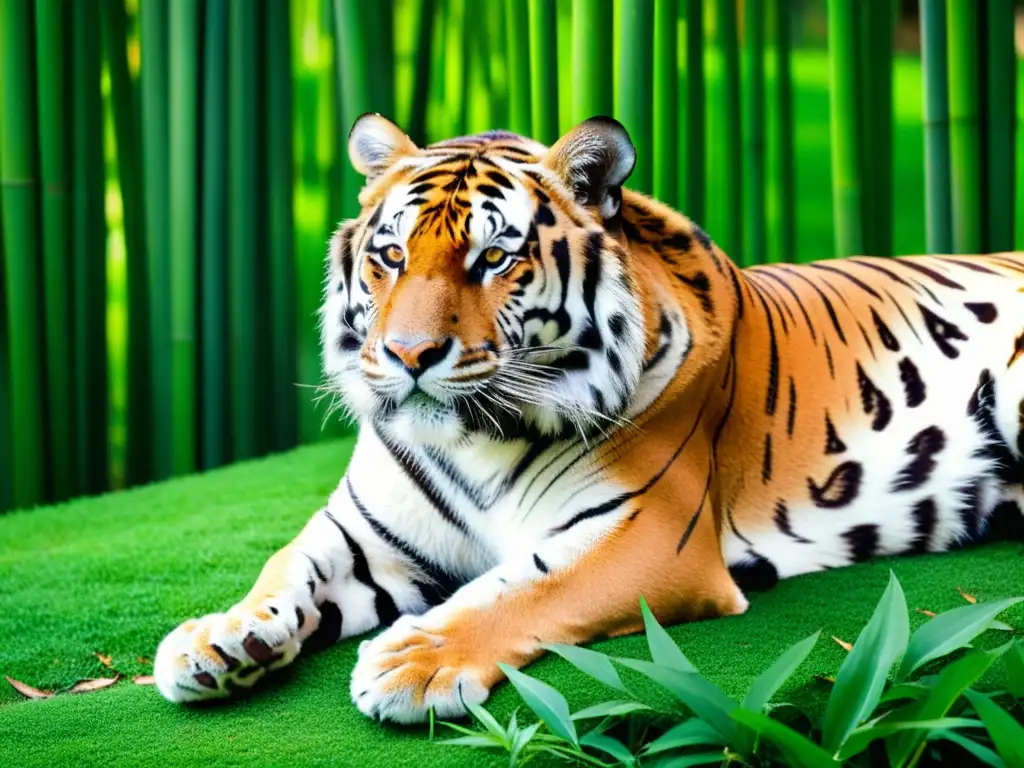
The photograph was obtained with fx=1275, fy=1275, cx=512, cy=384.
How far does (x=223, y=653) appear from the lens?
2178mm

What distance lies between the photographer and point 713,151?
20.9ft

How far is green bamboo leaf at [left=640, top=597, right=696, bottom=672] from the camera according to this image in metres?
1.93

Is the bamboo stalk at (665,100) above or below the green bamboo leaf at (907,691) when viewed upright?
above

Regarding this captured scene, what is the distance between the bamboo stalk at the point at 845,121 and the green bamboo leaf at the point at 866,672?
192 cm

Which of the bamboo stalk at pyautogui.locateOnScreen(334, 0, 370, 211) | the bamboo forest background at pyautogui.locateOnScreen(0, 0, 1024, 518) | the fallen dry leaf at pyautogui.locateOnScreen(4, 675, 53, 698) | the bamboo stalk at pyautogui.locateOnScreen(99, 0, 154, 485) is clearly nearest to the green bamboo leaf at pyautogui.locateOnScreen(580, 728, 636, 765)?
the fallen dry leaf at pyautogui.locateOnScreen(4, 675, 53, 698)

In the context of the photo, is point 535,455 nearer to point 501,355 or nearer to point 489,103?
point 501,355

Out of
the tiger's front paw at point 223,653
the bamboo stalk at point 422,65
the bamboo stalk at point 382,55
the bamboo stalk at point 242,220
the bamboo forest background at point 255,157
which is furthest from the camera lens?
the bamboo stalk at point 422,65

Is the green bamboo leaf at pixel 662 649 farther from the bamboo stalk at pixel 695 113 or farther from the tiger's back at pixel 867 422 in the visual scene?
the bamboo stalk at pixel 695 113

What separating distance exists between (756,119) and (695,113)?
28.0 inches

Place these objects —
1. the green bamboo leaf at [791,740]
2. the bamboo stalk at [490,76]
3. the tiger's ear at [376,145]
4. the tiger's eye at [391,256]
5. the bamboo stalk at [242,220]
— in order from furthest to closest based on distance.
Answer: the bamboo stalk at [490,76], the bamboo stalk at [242,220], the tiger's ear at [376,145], the tiger's eye at [391,256], the green bamboo leaf at [791,740]

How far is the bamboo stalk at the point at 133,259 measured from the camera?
427 cm

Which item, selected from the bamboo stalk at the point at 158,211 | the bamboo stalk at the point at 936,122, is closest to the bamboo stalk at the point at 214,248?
the bamboo stalk at the point at 158,211

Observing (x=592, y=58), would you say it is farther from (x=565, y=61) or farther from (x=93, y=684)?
(x=565, y=61)

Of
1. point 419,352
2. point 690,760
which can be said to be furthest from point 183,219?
point 690,760
